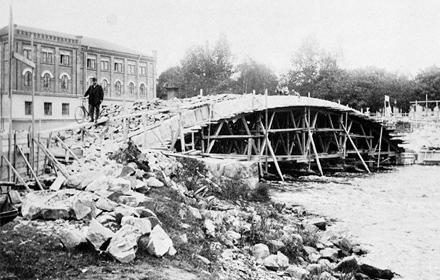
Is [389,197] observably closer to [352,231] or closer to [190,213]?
[352,231]

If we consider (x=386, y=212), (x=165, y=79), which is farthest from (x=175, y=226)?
(x=165, y=79)

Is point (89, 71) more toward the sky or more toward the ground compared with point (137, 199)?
more toward the sky

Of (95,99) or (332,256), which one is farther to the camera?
(95,99)

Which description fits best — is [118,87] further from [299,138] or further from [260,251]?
[260,251]

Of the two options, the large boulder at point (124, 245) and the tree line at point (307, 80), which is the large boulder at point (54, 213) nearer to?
the large boulder at point (124, 245)

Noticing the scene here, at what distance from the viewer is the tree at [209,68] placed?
45.3m

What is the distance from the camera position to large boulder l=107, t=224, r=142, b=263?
5.11 meters

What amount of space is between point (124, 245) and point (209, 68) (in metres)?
41.0

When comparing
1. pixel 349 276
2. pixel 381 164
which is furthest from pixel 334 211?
pixel 381 164

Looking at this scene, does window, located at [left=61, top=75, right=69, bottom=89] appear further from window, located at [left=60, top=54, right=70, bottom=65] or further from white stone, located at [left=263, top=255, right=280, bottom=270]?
white stone, located at [left=263, top=255, right=280, bottom=270]

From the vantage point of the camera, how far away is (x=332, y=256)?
8.37m

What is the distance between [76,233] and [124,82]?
131ft

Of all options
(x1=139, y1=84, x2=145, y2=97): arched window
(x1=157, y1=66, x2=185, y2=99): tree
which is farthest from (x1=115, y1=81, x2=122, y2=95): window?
(x1=157, y1=66, x2=185, y2=99): tree

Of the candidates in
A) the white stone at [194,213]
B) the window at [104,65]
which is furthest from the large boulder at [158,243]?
the window at [104,65]
